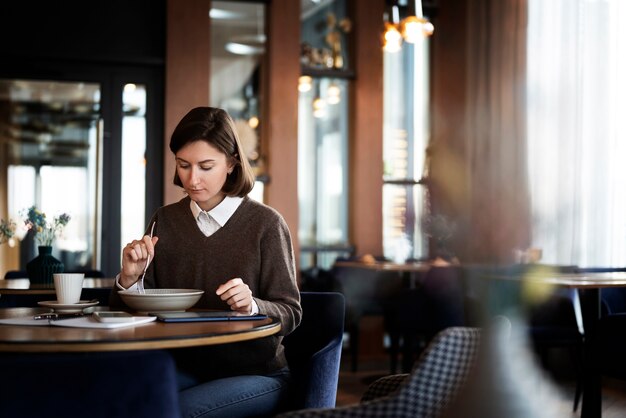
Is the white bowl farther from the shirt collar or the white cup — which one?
the shirt collar

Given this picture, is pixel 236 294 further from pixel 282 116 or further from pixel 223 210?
pixel 282 116

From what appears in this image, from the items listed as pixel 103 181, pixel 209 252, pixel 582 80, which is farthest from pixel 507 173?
pixel 209 252

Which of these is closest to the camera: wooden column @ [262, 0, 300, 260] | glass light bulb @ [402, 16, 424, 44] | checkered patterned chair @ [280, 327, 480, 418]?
checkered patterned chair @ [280, 327, 480, 418]

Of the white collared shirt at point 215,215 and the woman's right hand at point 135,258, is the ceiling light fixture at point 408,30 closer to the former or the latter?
the white collared shirt at point 215,215

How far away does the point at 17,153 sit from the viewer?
673 centimetres

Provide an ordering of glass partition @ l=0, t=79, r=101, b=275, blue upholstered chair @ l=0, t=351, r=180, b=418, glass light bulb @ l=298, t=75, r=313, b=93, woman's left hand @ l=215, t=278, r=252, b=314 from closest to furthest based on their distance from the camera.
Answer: blue upholstered chair @ l=0, t=351, r=180, b=418
woman's left hand @ l=215, t=278, r=252, b=314
glass partition @ l=0, t=79, r=101, b=275
glass light bulb @ l=298, t=75, r=313, b=93

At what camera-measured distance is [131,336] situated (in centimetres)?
173

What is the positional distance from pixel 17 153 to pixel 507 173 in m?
4.08

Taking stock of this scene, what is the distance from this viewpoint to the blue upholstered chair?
1.35 m

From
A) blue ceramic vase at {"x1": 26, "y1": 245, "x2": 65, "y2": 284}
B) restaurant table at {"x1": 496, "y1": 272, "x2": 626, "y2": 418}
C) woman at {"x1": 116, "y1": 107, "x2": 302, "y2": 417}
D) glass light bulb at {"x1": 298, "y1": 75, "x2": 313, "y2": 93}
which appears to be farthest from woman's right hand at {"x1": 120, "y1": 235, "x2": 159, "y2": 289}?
glass light bulb at {"x1": 298, "y1": 75, "x2": 313, "y2": 93}

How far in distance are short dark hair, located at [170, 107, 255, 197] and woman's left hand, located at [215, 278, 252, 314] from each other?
0.47 metres

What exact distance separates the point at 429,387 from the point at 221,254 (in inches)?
38.1

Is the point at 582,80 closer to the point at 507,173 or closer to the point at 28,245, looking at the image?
the point at 507,173

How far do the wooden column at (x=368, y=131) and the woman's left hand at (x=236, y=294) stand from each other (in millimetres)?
5450
